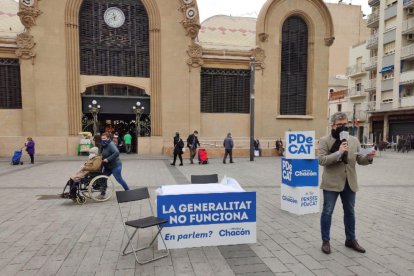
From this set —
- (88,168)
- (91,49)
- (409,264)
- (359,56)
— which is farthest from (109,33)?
(359,56)

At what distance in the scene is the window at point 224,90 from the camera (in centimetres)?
2103

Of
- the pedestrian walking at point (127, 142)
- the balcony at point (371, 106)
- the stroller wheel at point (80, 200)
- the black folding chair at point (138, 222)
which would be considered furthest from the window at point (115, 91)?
the balcony at point (371, 106)

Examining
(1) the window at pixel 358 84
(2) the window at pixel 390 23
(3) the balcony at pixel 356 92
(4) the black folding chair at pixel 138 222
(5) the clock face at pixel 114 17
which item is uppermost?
(2) the window at pixel 390 23

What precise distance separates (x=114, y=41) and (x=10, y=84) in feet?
24.1

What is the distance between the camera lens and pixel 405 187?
31.4 feet

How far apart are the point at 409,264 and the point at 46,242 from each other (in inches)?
220

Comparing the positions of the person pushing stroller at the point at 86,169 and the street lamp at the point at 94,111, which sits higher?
the street lamp at the point at 94,111

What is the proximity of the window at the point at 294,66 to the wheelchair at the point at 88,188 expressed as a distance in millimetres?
17508

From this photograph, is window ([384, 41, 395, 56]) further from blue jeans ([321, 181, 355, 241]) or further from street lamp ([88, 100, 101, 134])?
blue jeans ([321, 181, 355, 241])

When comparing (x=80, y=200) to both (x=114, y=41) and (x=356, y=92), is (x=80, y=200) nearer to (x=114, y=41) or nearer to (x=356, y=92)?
(x=114, y=41)

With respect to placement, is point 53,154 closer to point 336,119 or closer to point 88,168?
point 88,168

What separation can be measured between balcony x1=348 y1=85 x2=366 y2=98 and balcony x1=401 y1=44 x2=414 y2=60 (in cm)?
856

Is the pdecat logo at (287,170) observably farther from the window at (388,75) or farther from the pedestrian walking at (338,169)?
the window at (388,75)

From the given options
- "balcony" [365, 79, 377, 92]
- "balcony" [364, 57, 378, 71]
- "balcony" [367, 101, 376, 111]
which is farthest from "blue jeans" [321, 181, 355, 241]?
"balcony" [364, 57, 378, 71]
